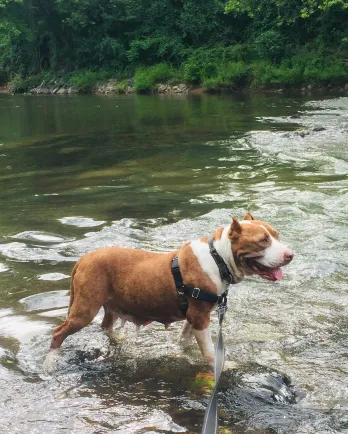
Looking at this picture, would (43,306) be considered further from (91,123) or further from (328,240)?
(91,123)

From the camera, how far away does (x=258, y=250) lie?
173 inches

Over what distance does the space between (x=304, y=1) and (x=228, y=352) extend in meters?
34.3

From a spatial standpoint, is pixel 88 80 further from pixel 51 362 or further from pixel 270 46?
pixel 51 362

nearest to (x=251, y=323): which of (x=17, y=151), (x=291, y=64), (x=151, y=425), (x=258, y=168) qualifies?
(x=151, y=425)

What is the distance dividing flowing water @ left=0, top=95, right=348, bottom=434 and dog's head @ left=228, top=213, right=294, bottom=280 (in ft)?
2.76

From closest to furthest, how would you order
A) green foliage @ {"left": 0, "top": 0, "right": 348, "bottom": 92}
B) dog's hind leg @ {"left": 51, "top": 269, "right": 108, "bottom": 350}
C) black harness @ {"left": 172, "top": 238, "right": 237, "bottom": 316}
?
black harness @ {"left": 172, "top": 238, "right": 237, "bottom": 316}
dog's hind leg @ {"left": 51, "top": 269, "right": 108, "bottom": 350}
green foliage @ {"left": 0, "top": 0, "right": 348, "bottom": 92}

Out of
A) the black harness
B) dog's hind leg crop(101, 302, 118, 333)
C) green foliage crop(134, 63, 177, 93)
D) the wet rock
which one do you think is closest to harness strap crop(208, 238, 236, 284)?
the black harness

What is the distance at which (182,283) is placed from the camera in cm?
465

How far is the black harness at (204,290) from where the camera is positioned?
4555 mm


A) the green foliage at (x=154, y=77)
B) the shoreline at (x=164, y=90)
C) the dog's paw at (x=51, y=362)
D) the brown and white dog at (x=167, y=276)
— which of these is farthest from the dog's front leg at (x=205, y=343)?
the green foliage at (x=154, y=77)

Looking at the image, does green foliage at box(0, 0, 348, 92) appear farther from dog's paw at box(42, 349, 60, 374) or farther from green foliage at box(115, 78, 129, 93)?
dog's paw at box(42, 349, 60, 374)

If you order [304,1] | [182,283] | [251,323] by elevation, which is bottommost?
[251,323]

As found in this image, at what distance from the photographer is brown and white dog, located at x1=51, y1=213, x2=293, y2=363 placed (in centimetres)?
443

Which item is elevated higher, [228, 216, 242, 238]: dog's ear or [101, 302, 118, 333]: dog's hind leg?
[228, 216, 242, 238]: dog's ear
